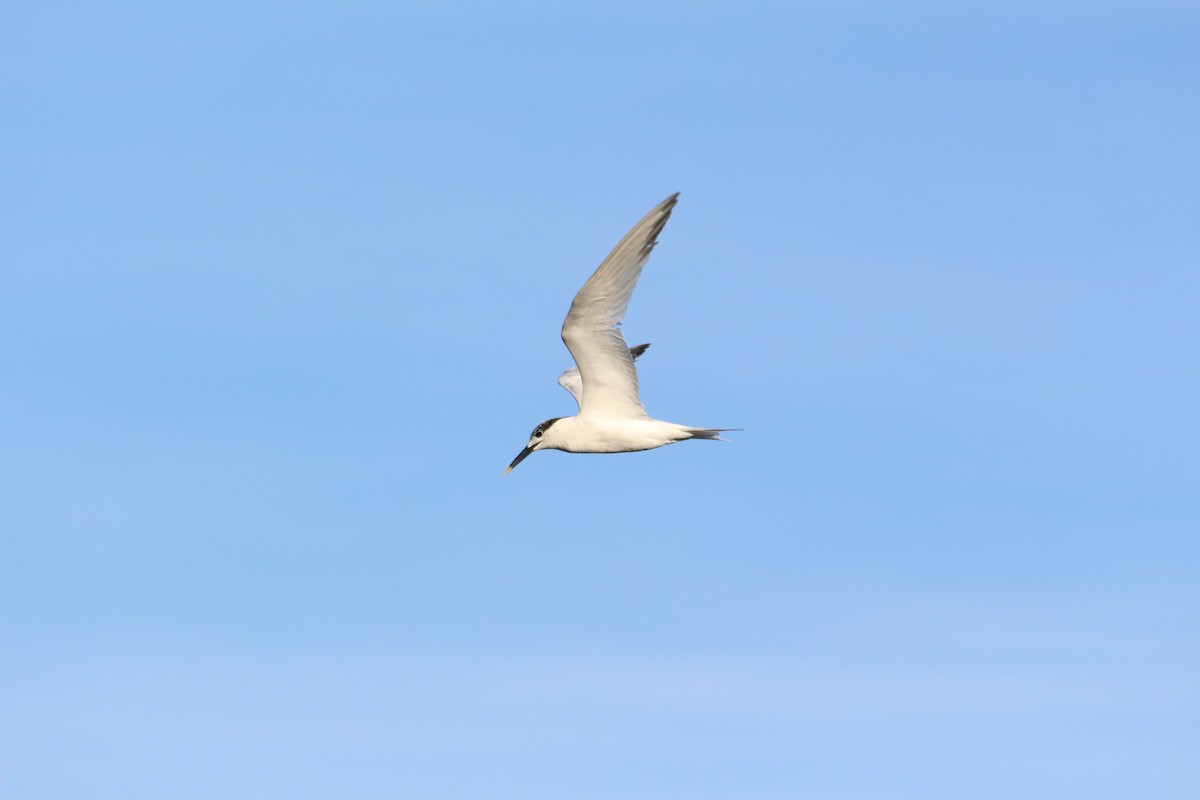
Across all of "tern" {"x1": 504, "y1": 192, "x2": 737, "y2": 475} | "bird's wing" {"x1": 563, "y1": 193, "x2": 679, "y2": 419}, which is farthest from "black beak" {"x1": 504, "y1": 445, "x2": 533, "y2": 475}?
"bird's wing" {"x1": 563, "y1": 193, "x2": 679, "y2": 419}

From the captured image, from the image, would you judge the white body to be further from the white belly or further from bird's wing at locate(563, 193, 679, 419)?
bird's wing at locate(563, 193, 679, 419)

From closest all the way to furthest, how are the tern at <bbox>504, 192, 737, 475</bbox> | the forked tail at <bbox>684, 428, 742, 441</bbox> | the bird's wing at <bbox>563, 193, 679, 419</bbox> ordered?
the bird's wing at <bbox>563, 193, 679, 419</bbox>
the tern at <bbox>504, 192, 737, 475</bbox>
the forked tail at <bbox>684, 428, 742, 441</bbox>

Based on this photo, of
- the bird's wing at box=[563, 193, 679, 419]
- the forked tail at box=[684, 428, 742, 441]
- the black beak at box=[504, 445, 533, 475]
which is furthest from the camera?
the black beak at box=[504, 445, 533, 475]

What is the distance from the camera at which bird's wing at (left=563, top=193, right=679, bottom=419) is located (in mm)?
24250

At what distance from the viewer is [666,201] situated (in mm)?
23719

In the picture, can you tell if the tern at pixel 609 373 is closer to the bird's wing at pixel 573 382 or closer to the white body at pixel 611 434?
the white body at pixel 611 434

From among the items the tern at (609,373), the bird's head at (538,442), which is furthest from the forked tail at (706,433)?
the bird's head at (538,442)

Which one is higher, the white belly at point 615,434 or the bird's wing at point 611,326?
the bird's wing at point 611,326

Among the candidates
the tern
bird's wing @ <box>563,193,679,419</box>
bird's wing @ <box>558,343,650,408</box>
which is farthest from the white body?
bird's wing @ <box>558,343,650,408</box>

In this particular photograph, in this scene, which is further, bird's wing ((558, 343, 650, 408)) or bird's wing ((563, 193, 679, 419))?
bird's wing ((558, 343, 650, 408))

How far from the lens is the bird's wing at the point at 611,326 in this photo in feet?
79.6

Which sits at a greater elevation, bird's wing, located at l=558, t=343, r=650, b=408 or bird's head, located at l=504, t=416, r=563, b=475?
bird's wing, located at l=558, t=343, r=650, b=408

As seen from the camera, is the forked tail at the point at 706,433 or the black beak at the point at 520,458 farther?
the black beak at the point at 520,458

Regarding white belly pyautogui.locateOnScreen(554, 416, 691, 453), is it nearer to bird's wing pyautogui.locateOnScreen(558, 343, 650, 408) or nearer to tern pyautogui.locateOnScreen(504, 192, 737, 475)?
tern pyautogui.locateOnScreen(504, 192, 737, 475)
